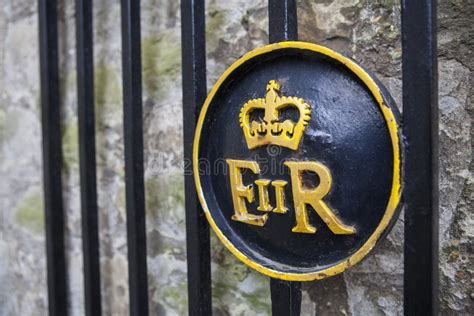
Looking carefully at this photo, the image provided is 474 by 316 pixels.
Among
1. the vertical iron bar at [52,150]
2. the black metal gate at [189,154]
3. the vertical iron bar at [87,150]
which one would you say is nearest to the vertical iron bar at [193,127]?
the black metal gate at [189,154]

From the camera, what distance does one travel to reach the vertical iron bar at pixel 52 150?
1.01 m

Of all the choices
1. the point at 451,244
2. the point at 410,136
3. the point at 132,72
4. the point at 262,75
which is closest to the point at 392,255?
the point at 451,244

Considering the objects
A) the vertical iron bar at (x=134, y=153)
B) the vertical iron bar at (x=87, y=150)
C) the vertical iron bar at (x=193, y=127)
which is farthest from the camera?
the vertical iron bar at (x=87, y=150)

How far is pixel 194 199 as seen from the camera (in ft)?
2.32

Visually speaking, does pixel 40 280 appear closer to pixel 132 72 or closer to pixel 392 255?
pixel 132 72

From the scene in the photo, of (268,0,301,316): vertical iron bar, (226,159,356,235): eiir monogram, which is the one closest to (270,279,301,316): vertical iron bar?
(268,0,301,316): vertical iron bar

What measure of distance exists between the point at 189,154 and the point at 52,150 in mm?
482

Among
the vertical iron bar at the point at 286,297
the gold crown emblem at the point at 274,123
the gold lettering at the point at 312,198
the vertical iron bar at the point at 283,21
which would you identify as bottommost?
the vertical iron bar at the point at 286,297

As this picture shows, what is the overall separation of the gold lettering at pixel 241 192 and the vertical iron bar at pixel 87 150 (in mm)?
448

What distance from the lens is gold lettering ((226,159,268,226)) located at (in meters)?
0.59

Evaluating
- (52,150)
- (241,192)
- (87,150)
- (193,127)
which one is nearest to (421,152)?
(241,192)

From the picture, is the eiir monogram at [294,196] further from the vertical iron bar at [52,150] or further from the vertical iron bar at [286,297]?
the vertical iron bar at [52,150]

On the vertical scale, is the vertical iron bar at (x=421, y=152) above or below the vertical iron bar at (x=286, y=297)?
above

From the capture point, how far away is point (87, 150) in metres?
0.93
